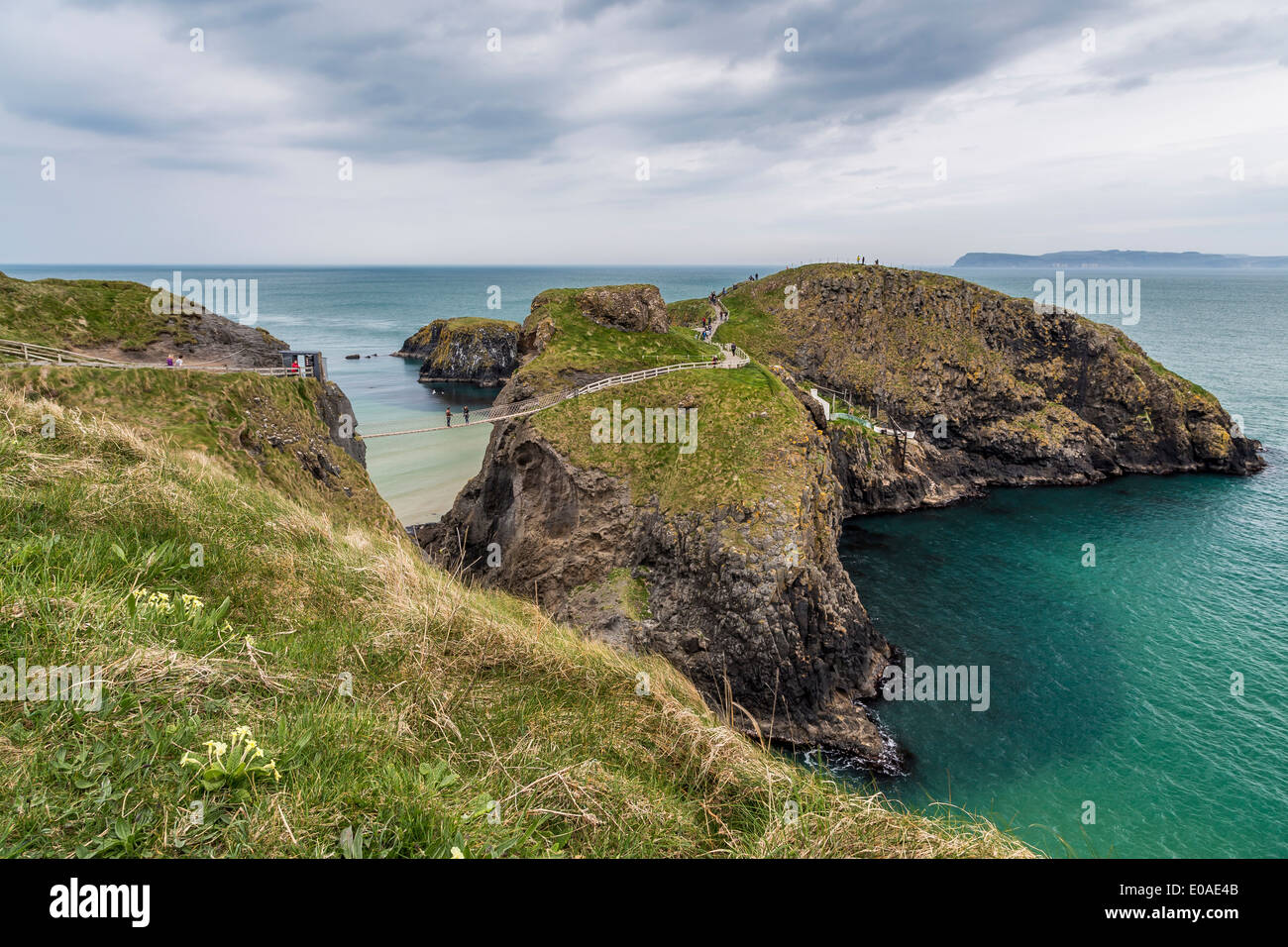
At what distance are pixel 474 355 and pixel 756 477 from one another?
90853 millimetres

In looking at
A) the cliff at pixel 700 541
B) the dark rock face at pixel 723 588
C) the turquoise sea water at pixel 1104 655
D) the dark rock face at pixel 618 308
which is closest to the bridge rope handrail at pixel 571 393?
the cliff at pixel 700 541

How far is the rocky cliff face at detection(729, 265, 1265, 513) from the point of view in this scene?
218ft

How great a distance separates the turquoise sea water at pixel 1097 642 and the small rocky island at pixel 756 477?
4193 millimetres

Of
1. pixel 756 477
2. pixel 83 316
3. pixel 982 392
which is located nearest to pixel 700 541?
pixel 756 477

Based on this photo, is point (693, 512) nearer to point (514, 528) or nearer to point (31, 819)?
point (514, 528)

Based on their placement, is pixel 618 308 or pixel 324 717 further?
pixel 618 308

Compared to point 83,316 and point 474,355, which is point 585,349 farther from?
point 474,355

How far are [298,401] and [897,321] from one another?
3028 inches

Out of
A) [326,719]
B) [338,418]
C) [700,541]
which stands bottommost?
[700,541]

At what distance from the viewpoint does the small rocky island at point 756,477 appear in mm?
28953

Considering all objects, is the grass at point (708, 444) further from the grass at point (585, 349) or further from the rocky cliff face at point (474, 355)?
the rocky cliff face at point (474, 355)

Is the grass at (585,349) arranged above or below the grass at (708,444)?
above

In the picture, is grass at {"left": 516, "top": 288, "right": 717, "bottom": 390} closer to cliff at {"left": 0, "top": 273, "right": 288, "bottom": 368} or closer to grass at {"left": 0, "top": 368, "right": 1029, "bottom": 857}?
cliff at {"left": 0, "top": 273, "right": 288, "bottom": 368}

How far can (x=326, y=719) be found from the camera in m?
4.86
